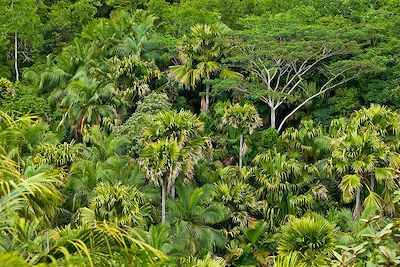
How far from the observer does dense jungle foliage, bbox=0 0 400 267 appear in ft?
50.0

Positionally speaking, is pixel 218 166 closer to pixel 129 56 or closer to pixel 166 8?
pixel 129 56

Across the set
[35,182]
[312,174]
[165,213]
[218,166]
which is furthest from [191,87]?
[35,182]

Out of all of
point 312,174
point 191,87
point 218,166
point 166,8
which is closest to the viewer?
point 312,174

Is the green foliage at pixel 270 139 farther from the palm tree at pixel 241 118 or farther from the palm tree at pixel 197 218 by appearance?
the palm tree at pixel 197 218

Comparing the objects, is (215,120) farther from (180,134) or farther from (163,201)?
(163,201)

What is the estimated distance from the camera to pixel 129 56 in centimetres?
2397

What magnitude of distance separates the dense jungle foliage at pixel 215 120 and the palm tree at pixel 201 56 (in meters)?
0.07

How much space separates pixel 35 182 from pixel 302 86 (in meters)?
20.2

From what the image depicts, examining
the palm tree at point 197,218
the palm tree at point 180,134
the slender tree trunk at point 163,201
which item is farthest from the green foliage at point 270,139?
the slender tree trunk at point 163,201

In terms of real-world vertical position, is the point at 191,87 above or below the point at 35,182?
below

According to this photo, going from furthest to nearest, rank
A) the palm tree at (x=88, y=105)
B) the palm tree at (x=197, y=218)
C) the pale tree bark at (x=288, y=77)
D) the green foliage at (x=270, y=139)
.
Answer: the palm tree at (x=88, y=105), the pale tree bark at (x=288, y=77), the green foliage at (x=270, y=139), the palm tree at (x=197, y=218)

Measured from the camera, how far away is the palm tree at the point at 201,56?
2305 cm

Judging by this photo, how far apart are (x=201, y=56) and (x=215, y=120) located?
9.58 ft

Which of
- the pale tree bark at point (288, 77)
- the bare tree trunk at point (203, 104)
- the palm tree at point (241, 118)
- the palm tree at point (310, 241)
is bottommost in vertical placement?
the palm tree at point (310, 241)
